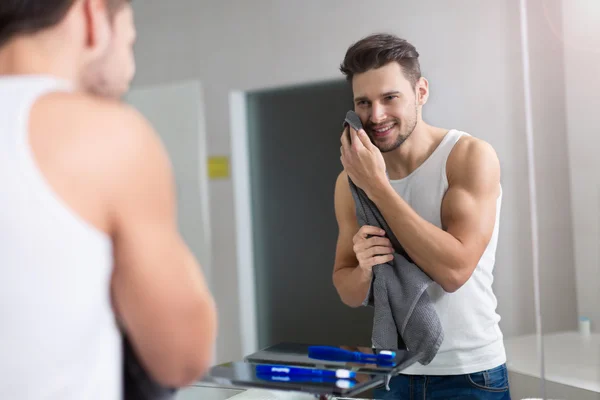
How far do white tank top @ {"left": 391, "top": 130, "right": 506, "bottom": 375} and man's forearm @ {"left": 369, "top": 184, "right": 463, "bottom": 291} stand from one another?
3 cm

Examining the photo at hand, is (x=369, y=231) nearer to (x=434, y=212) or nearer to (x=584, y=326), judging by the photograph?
(x=434, y=212)

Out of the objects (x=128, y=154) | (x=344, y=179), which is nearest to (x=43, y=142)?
(x=128, y=154)

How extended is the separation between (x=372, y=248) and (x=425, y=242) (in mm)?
87

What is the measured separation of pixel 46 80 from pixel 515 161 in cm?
76

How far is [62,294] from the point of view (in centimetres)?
42

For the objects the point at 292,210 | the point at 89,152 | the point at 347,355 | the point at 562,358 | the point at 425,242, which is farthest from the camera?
the point at 292,210

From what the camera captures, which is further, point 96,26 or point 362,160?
point 362,160

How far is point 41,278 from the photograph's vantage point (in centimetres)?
42

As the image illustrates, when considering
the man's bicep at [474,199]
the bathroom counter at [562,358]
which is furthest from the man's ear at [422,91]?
the bathroom counter at [562,358]

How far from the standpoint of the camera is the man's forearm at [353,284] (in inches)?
39.2

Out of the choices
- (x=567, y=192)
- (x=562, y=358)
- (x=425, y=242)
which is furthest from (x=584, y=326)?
(x=425, y=242)

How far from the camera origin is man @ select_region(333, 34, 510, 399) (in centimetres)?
93

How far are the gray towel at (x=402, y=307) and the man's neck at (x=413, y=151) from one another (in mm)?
66

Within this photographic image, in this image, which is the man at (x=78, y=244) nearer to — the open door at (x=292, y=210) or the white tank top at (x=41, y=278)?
the white tank top at (x=41, y=278)
